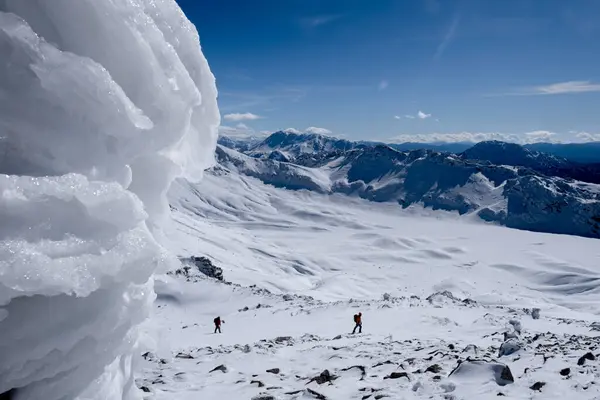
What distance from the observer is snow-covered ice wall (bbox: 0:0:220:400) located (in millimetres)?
4770

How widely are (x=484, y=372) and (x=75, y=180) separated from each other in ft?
30.4

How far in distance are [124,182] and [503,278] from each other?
117 metres

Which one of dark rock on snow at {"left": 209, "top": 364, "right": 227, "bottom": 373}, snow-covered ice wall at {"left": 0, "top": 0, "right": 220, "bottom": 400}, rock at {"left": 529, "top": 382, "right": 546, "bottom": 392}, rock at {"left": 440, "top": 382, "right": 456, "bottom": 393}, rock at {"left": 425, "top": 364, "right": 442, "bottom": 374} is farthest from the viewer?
dark rock on snow at {"left": 209, "top": 364, "right": 227, "bottom": 373}

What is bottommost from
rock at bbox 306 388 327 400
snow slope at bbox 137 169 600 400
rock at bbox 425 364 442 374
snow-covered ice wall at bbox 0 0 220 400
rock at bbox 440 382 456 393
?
snow slope at bbox 137 169 600 400

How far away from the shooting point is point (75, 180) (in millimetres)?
5078

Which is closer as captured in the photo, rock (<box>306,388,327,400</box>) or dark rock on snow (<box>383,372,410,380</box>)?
rock (<box>306,388,327,400</box>)

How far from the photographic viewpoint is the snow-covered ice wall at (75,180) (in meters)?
4.77

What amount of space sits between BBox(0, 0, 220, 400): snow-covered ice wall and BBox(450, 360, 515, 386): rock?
7.41 m

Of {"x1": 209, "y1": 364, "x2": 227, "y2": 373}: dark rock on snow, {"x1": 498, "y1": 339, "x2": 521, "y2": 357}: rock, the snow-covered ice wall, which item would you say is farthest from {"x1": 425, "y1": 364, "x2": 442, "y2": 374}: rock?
Answer: the snow-covered ice wall

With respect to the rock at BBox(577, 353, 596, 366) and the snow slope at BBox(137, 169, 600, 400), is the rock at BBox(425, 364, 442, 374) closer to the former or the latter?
the snow slope at BBox(137, 169, 600, 400)

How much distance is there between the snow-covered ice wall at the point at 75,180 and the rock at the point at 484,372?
741cm

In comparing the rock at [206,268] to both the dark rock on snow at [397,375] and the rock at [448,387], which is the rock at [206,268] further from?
the rock at [448,387]

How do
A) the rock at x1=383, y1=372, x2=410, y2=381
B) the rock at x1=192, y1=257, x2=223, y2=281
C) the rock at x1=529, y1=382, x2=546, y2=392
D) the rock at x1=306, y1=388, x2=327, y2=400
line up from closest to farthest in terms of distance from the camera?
the rock at x1=529, y1=382, x2=546, y2=392
the rock at x1=306, y1=388, x2=327, y2=400
the rock at x1=383, y1=372, x2=410, y2=381
the rock at x1=192, y1=257, x2=223, y2=281

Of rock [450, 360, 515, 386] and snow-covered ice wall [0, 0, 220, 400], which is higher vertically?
snow-covered ice wall [0, 0, 220, 400]
